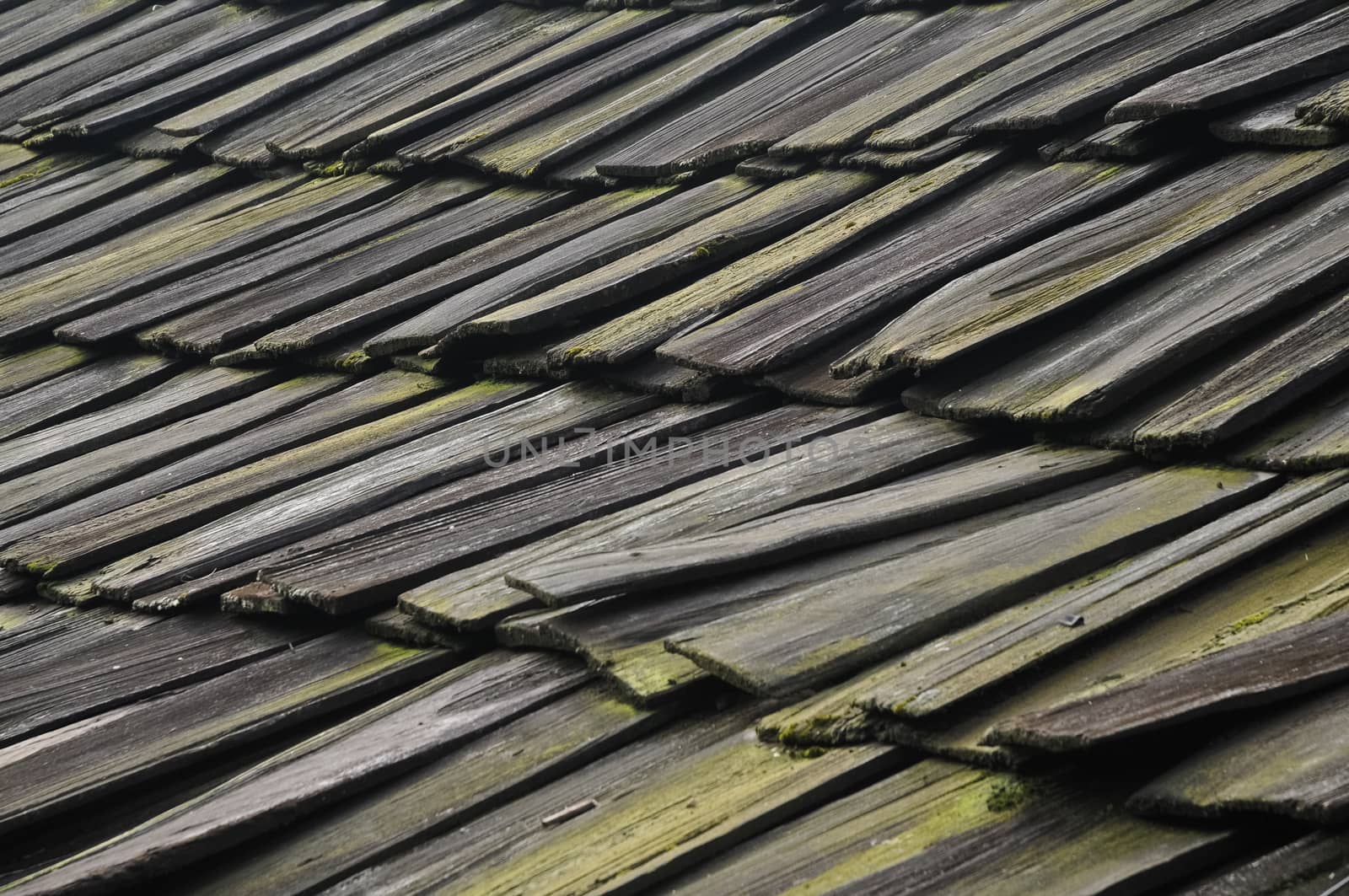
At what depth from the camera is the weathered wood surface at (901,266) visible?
2898mm

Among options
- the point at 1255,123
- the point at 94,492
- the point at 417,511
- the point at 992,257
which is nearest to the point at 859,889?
the point at 417,511

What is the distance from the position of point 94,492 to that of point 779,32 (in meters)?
2.05

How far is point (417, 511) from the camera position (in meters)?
2.79

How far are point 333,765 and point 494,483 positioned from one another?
77cm

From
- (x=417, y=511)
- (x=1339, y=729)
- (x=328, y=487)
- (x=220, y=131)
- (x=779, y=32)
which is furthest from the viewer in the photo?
(x=220, y=131)

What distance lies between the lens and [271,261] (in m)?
4.07

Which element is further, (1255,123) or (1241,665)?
(1255,123)

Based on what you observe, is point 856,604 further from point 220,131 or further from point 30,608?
point 220,131

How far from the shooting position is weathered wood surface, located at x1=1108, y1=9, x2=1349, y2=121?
9.47 feet

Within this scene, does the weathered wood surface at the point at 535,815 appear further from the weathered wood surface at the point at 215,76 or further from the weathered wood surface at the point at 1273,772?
the weathered wood surface at the point at 215,76

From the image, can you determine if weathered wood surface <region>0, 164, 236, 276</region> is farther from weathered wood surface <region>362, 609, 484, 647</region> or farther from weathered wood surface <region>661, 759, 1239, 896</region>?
weathered wood surface <region>661, 759, 1239, 896</region>

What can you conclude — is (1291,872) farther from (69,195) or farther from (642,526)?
(69,195)

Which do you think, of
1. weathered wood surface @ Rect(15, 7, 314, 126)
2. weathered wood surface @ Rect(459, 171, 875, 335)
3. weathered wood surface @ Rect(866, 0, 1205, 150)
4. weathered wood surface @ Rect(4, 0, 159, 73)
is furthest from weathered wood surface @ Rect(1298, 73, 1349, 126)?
weathered wood surface @ Rect(4, 0, 159, 73)

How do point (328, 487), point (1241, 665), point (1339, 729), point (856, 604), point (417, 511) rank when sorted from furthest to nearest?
point (328, 487) < point (417, 511) < point (856, 604) < point (1241, 665) < point (1339, 729)
